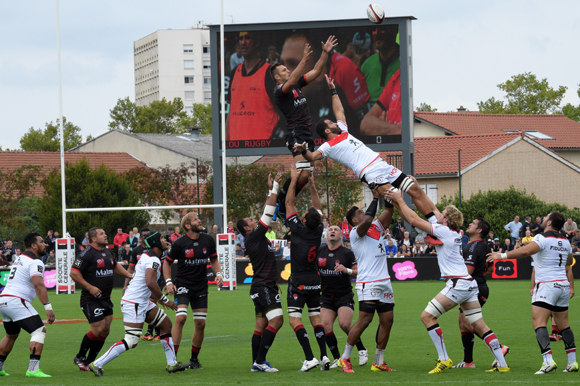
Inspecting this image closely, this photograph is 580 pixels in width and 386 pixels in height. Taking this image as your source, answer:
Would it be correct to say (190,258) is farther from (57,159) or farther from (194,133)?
(194,133)

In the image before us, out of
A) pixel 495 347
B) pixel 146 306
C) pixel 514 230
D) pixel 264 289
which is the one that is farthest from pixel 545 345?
pixel 514 230

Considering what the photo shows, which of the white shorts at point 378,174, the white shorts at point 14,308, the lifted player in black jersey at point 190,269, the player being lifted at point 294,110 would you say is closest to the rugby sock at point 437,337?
the white shorts at point 378,174

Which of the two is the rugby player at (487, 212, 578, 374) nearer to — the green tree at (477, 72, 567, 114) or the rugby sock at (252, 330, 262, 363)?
the rugby sock at (252, 330, 262, 363)

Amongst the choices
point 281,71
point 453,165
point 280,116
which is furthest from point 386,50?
point 281,71

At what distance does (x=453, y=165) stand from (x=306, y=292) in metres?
32.8

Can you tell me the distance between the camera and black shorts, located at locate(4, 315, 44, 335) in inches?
417

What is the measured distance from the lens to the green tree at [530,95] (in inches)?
2608

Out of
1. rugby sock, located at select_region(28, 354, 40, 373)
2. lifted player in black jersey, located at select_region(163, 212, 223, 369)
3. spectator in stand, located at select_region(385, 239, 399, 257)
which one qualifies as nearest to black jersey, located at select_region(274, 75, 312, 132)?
lifted player in black jersey, located at select_region(163, 212, 223, 369)

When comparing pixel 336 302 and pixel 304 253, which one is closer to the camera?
pixel 304 253

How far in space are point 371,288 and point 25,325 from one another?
4.75 m

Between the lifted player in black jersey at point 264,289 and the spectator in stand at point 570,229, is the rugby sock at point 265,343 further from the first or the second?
the spectator in stand at point 570,229

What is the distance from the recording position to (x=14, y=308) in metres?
10.6

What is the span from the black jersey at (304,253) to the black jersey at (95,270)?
2.77 m

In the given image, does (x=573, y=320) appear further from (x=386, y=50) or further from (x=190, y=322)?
(x=386, y=50)
